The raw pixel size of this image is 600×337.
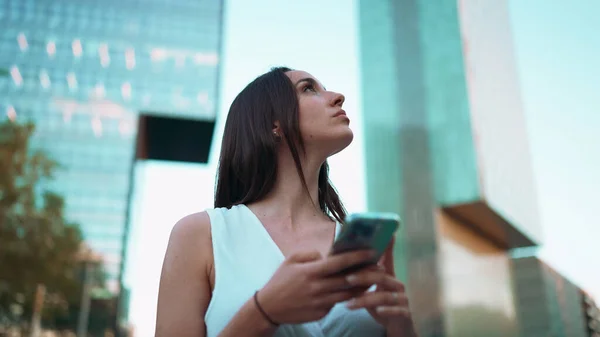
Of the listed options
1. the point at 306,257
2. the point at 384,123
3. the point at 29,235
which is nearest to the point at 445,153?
the point at 384,123

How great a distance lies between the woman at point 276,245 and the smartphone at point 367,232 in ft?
0.09

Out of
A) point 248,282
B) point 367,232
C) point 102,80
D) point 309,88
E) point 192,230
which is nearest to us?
point 367,232

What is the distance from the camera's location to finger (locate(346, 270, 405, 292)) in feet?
3.93

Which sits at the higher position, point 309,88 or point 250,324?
point 309,88

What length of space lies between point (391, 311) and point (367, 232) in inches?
10.9

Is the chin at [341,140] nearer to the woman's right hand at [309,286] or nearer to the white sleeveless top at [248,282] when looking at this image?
→ the white sleeveless top at [248,282]

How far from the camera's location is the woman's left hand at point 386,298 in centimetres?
121

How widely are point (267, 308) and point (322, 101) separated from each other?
0.82 m

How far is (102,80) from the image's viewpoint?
35.6 meters

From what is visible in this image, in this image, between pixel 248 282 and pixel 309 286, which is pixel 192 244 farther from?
pixel 309 286

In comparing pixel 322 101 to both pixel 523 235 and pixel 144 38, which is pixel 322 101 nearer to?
pixel 144 38

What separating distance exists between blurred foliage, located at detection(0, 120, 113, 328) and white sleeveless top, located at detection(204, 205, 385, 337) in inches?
661

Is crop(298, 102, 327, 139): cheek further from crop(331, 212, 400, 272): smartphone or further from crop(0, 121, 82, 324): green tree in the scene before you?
crop(0, 121, 82, 324): green tree

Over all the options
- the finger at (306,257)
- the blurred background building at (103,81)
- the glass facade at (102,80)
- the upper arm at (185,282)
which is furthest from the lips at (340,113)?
the blurred background building at (103,81)
